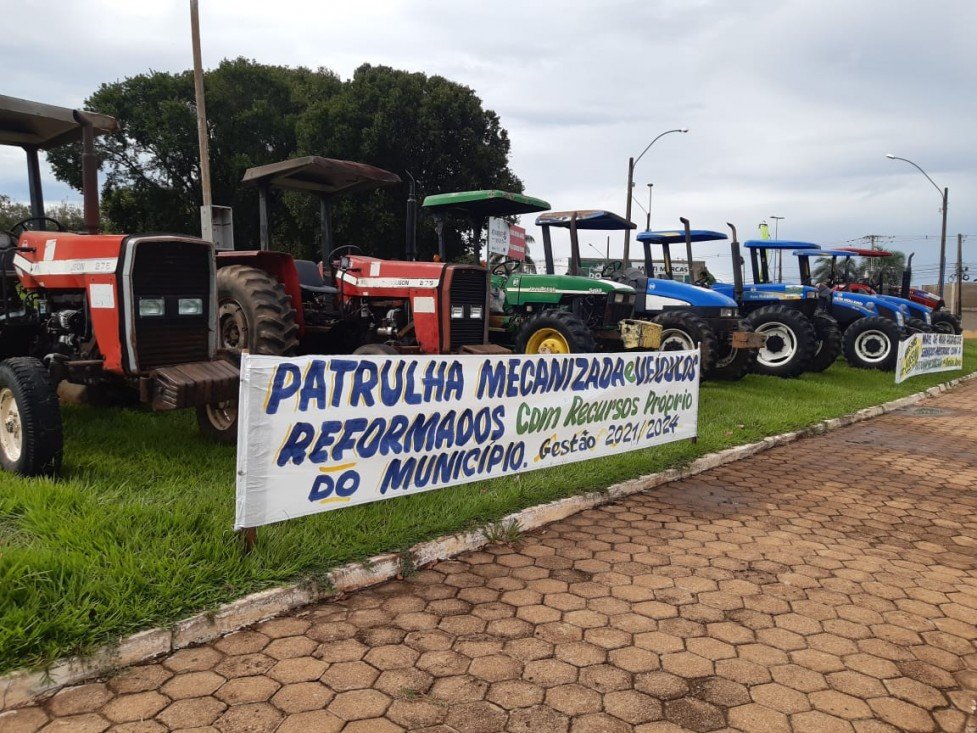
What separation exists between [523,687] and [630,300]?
8.17 m

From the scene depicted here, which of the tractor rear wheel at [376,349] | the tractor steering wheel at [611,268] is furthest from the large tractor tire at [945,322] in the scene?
the tractor rear wheel at [376,349]

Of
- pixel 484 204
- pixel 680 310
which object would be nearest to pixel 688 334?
pixel 680 310

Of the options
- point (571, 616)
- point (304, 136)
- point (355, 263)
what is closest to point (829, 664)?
point (571, 616)

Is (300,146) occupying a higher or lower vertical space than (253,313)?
higher

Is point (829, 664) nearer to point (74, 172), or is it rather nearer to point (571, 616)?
point (571, 616)

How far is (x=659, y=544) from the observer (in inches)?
178

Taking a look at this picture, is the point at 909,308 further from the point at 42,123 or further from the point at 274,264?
the point at 42,123

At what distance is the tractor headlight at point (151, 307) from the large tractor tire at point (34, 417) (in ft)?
2.41

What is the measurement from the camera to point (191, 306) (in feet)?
17.6

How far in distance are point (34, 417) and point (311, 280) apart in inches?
182

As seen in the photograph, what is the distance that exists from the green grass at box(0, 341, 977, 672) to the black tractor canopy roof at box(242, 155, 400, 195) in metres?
2.82

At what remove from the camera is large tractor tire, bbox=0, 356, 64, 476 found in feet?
14.6

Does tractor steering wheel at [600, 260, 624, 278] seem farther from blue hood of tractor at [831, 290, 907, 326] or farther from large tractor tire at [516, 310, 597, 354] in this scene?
blue hood of tractor at [831, 290, 907, 326]

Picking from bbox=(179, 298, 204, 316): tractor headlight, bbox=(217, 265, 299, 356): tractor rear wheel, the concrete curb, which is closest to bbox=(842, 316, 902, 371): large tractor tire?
the concrete curb
